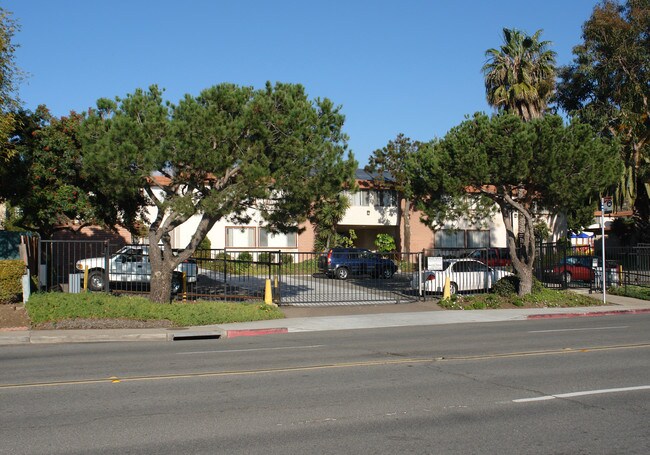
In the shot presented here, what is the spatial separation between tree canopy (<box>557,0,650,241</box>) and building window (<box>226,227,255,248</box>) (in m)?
21.3

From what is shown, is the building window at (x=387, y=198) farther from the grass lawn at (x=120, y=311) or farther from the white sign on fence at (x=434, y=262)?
the grass lawn at (x=120, y=311)

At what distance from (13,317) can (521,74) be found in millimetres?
26097

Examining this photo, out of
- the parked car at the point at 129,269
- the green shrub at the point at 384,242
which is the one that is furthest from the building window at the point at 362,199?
the parked car at the point at 129,269

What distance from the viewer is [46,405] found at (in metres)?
8.21

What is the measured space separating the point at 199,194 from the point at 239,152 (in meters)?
3.24

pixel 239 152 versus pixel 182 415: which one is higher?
pixel 239 152

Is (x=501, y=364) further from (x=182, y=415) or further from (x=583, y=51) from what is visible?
(x=583, y=51)

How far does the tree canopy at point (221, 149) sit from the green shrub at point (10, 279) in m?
3.63

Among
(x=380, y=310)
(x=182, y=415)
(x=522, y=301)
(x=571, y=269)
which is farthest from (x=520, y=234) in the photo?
(x=182, y=415)

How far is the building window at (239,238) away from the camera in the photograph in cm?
4247

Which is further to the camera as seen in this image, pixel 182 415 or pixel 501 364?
pixel 501 364

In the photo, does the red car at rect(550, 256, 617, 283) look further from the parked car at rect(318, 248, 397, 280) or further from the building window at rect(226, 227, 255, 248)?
the building window at rect(226, 227, 255, 248)

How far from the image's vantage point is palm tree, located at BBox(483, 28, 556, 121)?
32.7 meters

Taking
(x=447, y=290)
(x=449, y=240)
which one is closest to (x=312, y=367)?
(x=447, y=290)
